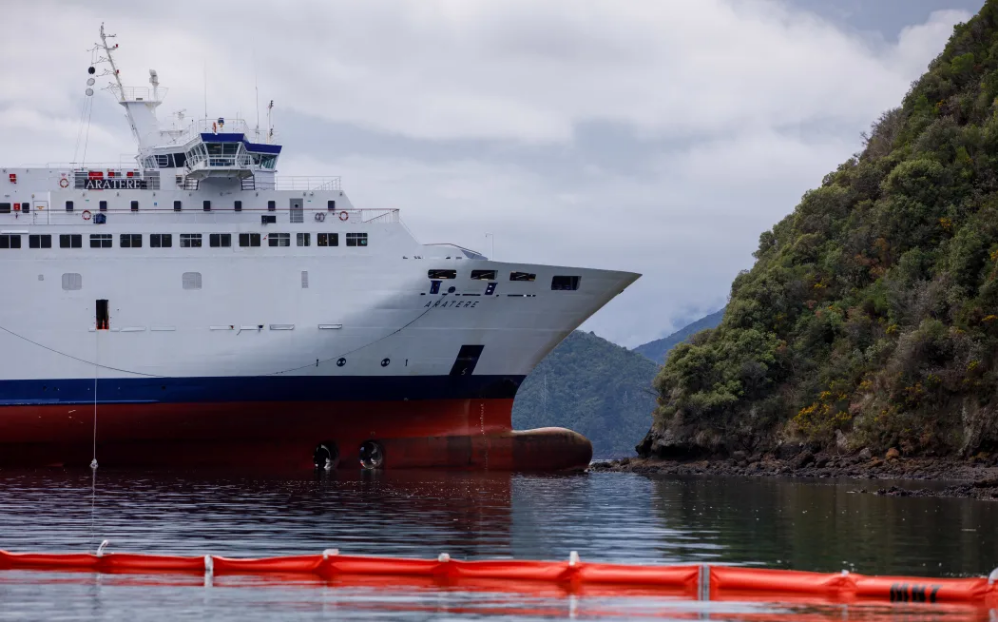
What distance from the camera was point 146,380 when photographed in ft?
179

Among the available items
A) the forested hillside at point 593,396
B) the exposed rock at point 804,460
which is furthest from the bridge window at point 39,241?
the forested hillside at point 593,396

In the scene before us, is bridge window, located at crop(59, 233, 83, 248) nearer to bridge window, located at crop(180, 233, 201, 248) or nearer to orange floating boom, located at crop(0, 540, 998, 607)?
bridge window, located at crop(180, 233, 201, 248)

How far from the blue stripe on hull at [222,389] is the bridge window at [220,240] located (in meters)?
5.79

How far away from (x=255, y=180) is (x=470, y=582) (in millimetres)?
40116

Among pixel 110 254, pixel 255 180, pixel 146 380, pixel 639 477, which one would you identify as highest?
pixel 255 180

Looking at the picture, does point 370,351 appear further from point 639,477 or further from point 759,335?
point 759,335

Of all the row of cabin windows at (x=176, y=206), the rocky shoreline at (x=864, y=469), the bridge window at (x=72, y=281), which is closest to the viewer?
the rocky shoreline at (x=864, y=469)

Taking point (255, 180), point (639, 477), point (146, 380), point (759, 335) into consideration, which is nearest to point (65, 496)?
point (146, 380)

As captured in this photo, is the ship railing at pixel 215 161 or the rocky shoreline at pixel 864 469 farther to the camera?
the ship railing at pixel 215 161

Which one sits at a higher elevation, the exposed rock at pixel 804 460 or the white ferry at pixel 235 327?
the white ferry at pixel 235 327

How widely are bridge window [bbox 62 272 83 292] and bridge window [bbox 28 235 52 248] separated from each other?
1545 mm

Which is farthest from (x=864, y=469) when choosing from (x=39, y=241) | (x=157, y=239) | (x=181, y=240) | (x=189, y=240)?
(x=39, y=241)

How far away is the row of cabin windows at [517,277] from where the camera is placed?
55.3 metres

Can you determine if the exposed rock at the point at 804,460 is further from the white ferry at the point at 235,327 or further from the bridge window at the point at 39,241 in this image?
the bridge window at the point at 39,241
